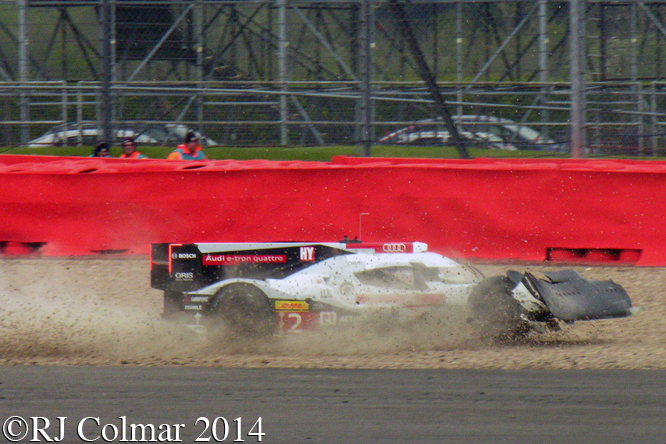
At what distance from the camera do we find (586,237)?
8.47m

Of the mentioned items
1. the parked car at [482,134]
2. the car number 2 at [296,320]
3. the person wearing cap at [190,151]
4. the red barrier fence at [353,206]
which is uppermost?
→ the parked car at [482,134]

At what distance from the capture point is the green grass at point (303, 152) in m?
10.3

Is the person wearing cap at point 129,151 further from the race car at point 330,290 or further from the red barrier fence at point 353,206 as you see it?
the race car at point 330,290

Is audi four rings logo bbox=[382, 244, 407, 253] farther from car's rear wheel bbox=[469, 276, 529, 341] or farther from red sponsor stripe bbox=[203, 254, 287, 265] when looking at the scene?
red sponsor stripe bbox=[203, 254, 287, 265]

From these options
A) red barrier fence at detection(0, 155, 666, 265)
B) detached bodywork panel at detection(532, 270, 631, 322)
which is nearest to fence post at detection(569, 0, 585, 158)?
red barrier fence at detection(0, 155, 666, 265)

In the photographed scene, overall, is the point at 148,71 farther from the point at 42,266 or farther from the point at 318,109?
the point at 42,266

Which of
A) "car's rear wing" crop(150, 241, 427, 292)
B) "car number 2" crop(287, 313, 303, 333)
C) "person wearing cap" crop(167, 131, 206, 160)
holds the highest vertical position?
"person wearing cap" crop(167, 131, 206, 160)

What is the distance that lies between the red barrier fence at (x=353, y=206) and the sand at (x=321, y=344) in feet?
3.37

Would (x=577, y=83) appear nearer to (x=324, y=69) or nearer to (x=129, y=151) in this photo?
(x=129, y=151)

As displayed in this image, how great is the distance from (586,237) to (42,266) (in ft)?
17.3

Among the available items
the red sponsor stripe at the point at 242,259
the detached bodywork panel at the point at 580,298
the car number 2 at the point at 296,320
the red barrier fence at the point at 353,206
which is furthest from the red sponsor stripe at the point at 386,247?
the red barrier fence at the point at 353,206

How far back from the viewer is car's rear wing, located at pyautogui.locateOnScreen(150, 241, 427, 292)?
6.40 meters

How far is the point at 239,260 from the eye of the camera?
640cm

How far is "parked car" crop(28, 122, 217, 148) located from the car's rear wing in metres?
4.98
